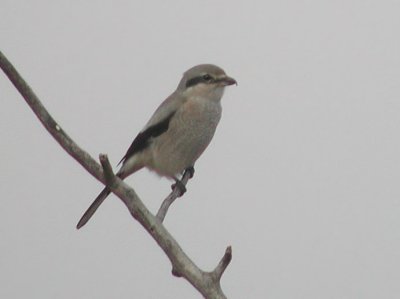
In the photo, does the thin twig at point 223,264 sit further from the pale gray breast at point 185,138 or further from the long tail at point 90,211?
the pale gray breast at point 185,138

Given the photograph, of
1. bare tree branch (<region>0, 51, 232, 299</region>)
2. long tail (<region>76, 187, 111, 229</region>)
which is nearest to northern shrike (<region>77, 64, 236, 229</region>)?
long tail (<region>76, 187, 111, 229</region>)

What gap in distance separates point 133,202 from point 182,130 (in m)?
2.12

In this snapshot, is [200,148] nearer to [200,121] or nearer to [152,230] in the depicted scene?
[200,121]

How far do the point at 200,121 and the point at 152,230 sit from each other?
2.19 metres

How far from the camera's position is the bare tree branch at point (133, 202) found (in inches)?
123

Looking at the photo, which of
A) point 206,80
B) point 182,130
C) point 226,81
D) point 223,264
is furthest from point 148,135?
point 223,264

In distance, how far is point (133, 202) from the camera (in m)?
3.35

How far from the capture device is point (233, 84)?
5332mm

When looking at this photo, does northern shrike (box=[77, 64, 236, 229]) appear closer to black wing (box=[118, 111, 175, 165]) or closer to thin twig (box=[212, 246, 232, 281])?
black wing (box=[118, 111, 175, 165])

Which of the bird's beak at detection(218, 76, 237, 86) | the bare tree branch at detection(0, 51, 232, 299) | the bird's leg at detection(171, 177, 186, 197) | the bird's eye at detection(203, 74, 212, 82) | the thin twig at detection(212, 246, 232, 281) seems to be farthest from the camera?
the bird's eye at detection(203, 74, 212, 82)

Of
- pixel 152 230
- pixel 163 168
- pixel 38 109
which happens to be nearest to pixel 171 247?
pixel 152 230

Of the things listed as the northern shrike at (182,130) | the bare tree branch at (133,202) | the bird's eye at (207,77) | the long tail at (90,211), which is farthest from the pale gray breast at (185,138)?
the bare tree branch at (133,202)

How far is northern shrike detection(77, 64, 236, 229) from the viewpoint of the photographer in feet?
17.7

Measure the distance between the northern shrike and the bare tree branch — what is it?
2.01 meters
